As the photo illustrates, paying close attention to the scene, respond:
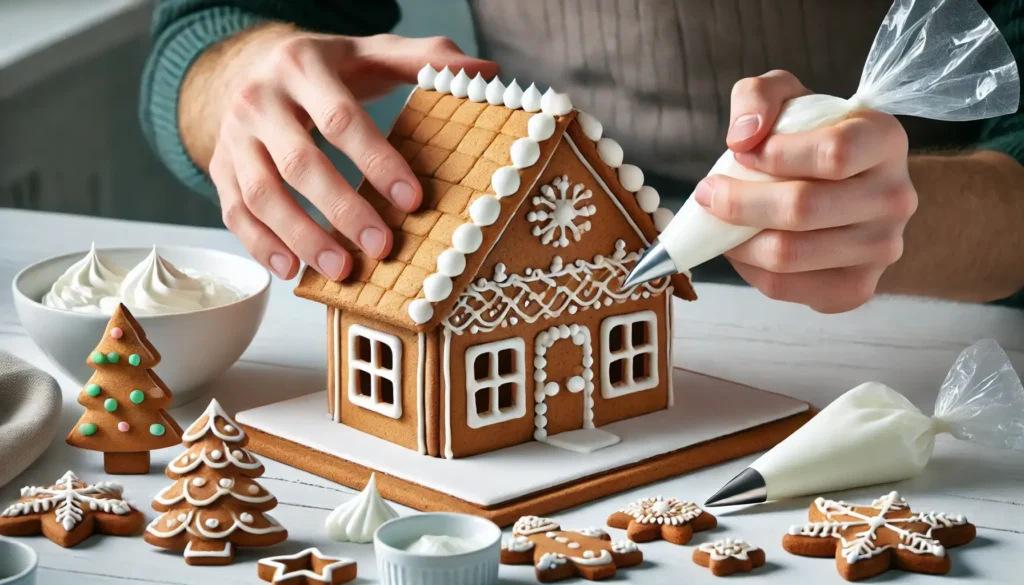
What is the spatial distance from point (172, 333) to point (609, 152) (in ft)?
1.70

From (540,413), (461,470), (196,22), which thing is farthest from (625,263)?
(196,22)

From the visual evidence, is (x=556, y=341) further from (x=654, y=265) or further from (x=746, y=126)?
(x=746, y=126)

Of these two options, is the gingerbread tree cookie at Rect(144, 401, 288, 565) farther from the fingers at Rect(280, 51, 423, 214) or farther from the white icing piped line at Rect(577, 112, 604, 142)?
the white icing piped line at Rect(577, 112, 604, 142)

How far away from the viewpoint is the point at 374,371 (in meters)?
1.33

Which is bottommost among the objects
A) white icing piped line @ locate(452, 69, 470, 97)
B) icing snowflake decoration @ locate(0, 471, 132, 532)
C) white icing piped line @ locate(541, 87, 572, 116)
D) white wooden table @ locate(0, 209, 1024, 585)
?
white wooden table @ locate(0, 209, 1024, 585)

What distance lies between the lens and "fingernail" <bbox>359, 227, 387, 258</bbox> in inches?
51.1

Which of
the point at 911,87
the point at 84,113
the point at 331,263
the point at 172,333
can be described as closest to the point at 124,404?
the point at 172,333

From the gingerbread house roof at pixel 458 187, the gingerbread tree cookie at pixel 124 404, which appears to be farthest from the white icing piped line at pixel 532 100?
the gingerbread tree cookie at pixel 124 404

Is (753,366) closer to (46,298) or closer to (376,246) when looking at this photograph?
(376,246)

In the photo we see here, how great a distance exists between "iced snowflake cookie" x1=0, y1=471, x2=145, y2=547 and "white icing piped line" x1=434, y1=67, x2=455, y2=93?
562 millimetres

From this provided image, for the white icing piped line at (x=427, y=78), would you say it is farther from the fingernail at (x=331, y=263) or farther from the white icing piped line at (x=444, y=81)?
the fingernail at (x=331, y=263)

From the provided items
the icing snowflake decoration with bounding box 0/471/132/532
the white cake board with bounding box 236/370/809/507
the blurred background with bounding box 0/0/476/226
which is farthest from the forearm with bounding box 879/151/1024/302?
the blurred background with bounding box 0/0/476/226

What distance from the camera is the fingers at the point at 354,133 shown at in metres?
1.31

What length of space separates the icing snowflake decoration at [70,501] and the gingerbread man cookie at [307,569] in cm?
17
